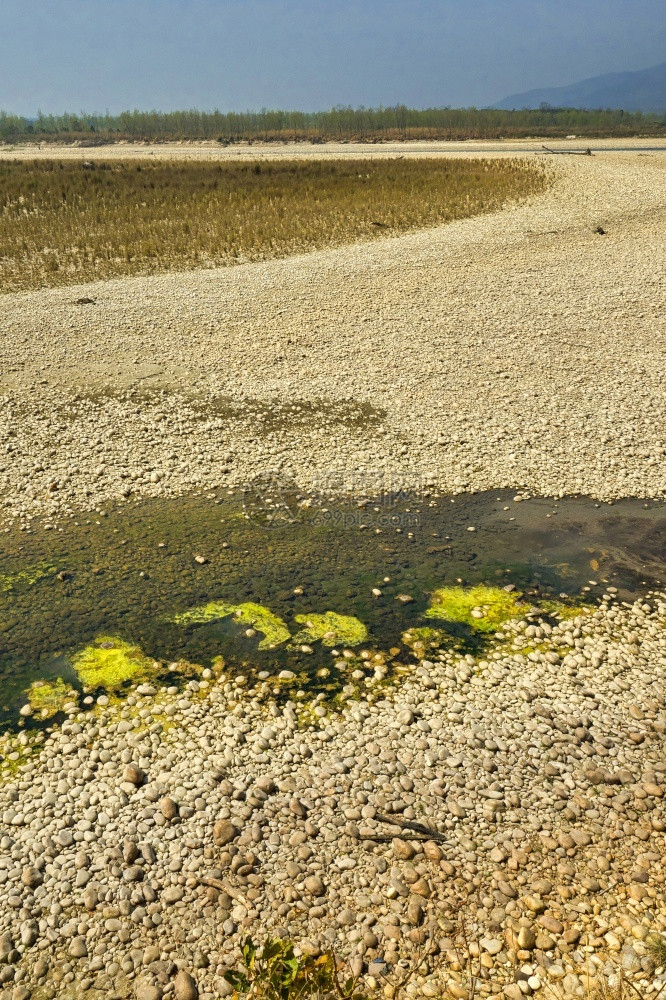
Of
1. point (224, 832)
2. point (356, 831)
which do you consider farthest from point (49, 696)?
point (356, 831)

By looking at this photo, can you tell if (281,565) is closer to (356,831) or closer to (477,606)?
(477,606)

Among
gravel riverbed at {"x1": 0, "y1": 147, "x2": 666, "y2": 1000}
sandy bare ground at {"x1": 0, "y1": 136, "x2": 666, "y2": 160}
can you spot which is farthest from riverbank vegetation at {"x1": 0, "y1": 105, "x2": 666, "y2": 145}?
gravel riverbed at {"x1": 0, "y1": 147, "x2": 666, "y2": 1000}

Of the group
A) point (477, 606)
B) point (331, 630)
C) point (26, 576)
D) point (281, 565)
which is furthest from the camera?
point (281, 565)

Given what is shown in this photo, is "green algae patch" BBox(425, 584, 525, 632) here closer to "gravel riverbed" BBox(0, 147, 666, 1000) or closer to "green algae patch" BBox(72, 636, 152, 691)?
"gravel riverbed" BBox(0, 147, 666, 1000)

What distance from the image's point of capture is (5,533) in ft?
36.1

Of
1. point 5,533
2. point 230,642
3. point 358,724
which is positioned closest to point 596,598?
point 358,724

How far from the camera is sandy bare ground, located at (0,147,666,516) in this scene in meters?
12.8

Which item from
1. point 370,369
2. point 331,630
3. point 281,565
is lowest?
point 331,630

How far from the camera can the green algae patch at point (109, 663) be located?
8.19 m

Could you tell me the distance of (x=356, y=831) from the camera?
249 inches

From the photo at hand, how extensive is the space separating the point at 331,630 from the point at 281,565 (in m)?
1.66

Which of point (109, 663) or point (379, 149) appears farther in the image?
point (379, 149)

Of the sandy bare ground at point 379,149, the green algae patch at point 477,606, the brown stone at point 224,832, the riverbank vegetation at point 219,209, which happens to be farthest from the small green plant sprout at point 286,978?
the sandy bare ground at point 379,149

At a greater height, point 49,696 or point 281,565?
point 281,565
